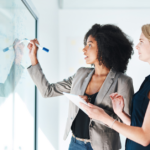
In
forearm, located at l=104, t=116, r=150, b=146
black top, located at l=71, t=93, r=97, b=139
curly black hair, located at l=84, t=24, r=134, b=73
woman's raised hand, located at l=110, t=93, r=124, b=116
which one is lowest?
black top, located at l=71, t=93, r=97, b=139

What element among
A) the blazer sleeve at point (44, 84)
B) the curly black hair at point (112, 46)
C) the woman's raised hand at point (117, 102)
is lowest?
the woman's raised hand at point (117, 102)

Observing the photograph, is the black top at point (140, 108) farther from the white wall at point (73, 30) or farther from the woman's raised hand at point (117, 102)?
the white wall at point (73, 30)

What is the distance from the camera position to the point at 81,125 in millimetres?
1068

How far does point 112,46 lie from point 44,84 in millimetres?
631

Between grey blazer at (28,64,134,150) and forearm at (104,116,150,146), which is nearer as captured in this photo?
forearm at (104,116,150,146)

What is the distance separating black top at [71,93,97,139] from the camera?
40.9 inches

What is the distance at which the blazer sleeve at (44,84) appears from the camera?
106cm

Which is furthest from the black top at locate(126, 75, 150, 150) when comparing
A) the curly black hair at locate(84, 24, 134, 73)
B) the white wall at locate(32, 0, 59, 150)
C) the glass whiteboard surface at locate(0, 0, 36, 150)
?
the white wall at locate(32, 0, 59, 150)

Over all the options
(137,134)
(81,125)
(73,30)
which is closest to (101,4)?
(73,30)

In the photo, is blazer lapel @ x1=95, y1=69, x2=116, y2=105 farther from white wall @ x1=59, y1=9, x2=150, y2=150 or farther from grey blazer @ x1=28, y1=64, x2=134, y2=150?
white wall @ x1=59, y1=9, x2=150, y2=150

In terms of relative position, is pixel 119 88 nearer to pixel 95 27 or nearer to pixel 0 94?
pixel 95 27

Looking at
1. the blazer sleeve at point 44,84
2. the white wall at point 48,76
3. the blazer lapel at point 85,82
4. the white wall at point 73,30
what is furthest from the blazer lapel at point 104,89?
the white wall at point 73,30

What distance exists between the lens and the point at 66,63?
2312 mm

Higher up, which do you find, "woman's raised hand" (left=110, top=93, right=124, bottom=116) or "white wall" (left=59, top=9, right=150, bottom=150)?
"white wall" (left=59, top=9, right=150, bottom=150)
